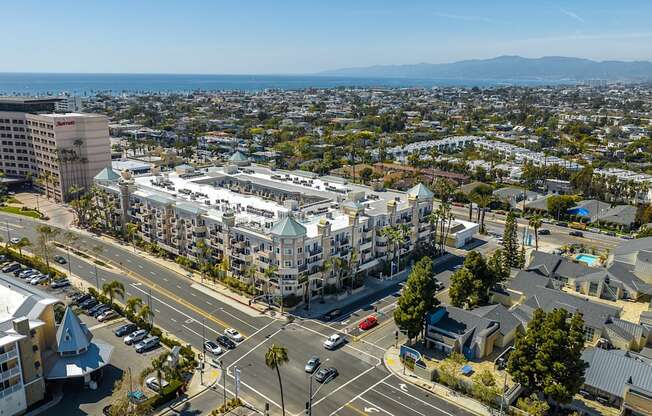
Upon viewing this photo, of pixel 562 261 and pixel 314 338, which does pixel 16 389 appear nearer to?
pixel 314 338

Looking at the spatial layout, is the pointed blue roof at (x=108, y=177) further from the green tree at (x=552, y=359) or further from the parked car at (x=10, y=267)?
the green tree at (x=552, y=359)

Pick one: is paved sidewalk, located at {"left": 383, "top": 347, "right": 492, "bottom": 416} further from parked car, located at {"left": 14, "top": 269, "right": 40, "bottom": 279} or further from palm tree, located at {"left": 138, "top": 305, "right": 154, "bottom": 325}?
parked car, located at {"left": 14, "top": 269, "right": 40, "bottom": 279}

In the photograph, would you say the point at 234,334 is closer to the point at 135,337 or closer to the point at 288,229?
the point at 135,337

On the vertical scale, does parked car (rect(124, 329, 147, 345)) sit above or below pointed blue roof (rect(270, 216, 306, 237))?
below

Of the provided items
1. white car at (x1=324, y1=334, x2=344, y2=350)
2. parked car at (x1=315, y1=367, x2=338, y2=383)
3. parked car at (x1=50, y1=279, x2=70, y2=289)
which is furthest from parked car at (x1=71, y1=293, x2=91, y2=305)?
parked car at (x1=315, y1=367, x2=338, y2=383)

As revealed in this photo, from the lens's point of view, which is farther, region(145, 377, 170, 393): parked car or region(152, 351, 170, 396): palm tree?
region(145, 377, 170, 393): parked car

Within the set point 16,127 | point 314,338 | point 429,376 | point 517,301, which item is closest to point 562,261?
point 517,301

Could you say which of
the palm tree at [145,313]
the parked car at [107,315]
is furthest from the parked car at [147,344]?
the parked car at [107,315]

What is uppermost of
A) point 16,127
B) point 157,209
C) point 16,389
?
point 16,127
